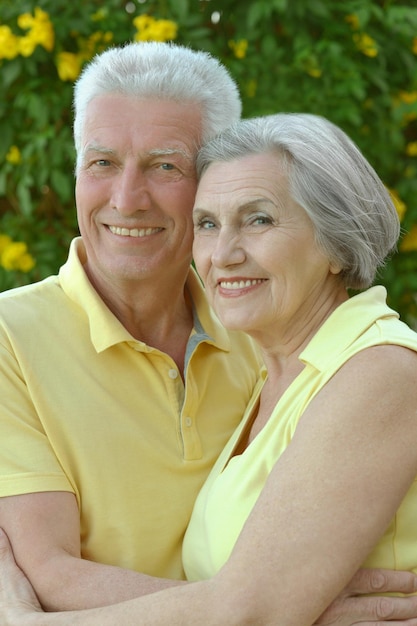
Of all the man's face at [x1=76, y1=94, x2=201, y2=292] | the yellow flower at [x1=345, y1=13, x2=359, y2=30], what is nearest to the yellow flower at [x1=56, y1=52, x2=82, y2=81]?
the yellow flower at [x1=345, y1=13, x2=359, y2=30]

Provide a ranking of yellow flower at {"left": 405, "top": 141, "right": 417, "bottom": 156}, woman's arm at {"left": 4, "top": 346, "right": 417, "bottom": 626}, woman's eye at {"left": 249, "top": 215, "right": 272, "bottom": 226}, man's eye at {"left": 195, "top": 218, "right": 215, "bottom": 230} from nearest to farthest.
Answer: woman's arm at {"left": 4, "top": 346, "right": 417, "bottom": 626} < woman's eye at {"left": 249, "top": 215, "right": 272, "bottom": 226} < man's eye at {"left": 195, "top": 218, "right": 215, "bottom": 230} < yellow flower at {"left": 405, "top": 141, "right": 417, "bottom": 156}

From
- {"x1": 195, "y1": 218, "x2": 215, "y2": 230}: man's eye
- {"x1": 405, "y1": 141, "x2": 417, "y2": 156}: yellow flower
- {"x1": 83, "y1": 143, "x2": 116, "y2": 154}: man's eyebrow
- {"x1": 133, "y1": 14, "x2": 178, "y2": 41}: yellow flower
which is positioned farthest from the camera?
{"x1": 405, "y1": 141, "x2": 417, "y2": 156}: yellow flower

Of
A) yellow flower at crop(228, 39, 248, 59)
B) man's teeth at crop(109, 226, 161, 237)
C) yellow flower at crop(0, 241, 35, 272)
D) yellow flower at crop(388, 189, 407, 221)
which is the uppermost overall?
yellow flower at crop(228, 39, 248, 59)

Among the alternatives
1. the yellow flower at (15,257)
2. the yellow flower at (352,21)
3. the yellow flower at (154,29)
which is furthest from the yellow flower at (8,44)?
the yellow flower at (352,21)

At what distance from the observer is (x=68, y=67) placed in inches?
169

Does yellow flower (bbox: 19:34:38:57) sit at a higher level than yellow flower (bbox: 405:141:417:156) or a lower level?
higher

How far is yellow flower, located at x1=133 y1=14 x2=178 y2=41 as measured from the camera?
4230mm

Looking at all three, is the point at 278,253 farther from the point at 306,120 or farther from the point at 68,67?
the point at 68,67

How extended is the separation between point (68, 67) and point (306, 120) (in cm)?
202

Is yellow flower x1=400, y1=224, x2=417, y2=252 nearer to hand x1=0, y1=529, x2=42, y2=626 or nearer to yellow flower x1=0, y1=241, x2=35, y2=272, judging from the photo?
yellow flower x1=0, y1=241, x2=35, y2=272

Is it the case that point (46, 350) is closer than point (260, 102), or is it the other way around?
point (46, 350)

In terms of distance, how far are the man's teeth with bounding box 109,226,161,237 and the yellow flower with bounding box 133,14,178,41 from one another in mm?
1626

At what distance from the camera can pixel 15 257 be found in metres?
4.42

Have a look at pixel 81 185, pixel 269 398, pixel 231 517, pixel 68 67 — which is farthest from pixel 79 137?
pixel 68 67
